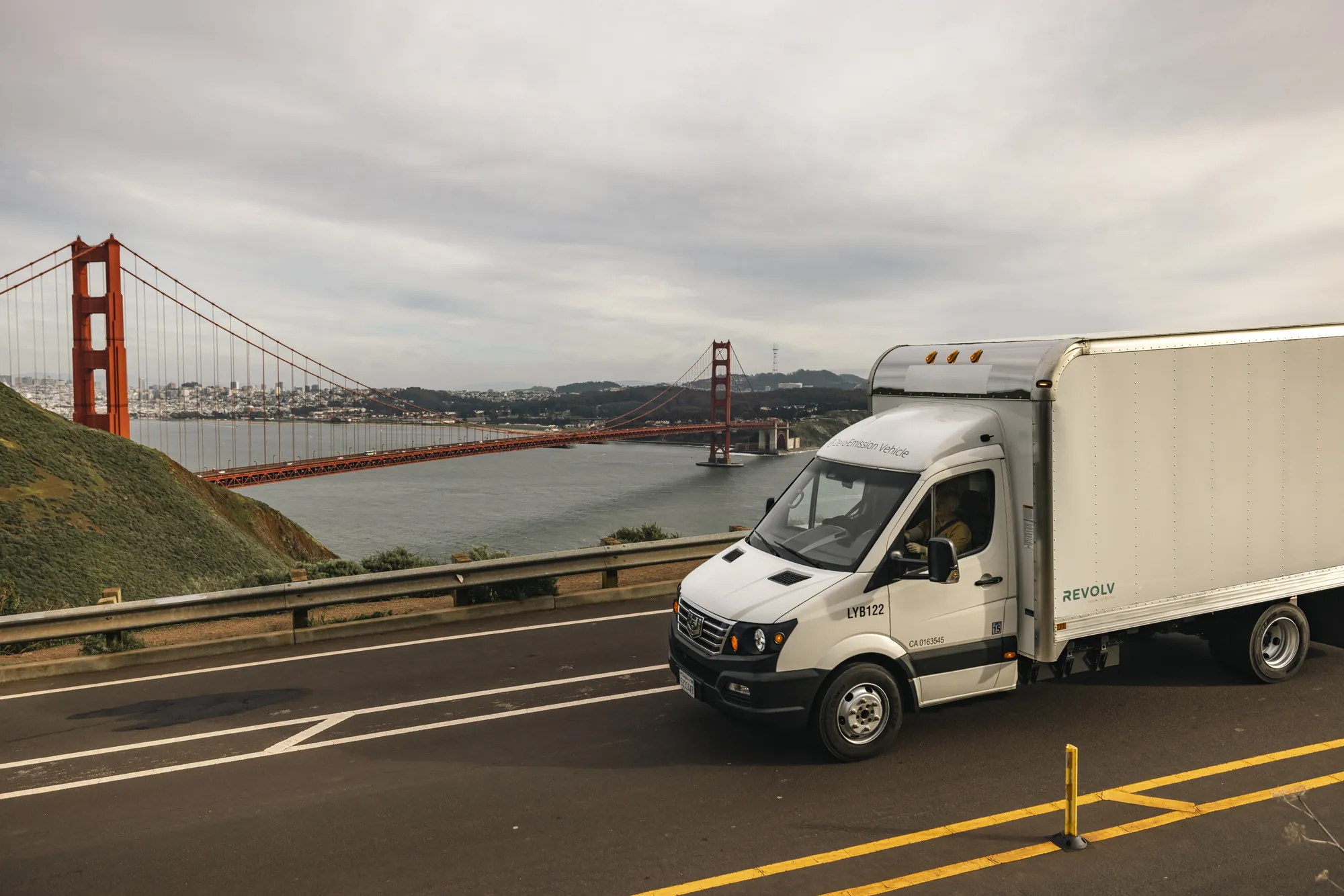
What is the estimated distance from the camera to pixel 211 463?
88.8m

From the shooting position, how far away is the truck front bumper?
237 inches

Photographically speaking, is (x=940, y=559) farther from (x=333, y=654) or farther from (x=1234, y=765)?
(x=333, y=654)

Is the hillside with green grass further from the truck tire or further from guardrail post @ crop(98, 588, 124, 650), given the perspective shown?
the truck tire

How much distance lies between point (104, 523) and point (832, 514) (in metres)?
23.3

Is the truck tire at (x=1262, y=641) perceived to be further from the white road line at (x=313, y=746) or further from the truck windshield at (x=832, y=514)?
the white road line at (x=313, y=746)

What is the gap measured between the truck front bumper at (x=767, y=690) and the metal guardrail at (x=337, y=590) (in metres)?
4.93

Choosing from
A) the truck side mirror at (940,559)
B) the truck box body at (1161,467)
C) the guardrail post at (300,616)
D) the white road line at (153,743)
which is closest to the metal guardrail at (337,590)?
the guardrail post at (300,616)

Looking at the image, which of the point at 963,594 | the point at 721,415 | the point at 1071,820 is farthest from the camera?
the point at 721,415

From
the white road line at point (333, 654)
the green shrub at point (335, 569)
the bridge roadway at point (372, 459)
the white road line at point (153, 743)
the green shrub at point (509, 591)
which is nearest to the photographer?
the white road line at point (153, 743)

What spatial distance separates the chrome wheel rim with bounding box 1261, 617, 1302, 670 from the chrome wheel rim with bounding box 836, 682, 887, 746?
4.11 meters

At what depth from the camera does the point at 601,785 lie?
5.98m

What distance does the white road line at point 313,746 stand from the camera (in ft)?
20.4

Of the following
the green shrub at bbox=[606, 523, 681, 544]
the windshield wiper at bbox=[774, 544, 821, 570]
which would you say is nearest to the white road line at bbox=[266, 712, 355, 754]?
the windshield wiper at bbox=[774, 544, 821, 570]

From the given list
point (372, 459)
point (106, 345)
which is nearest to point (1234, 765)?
point (106, 345)
